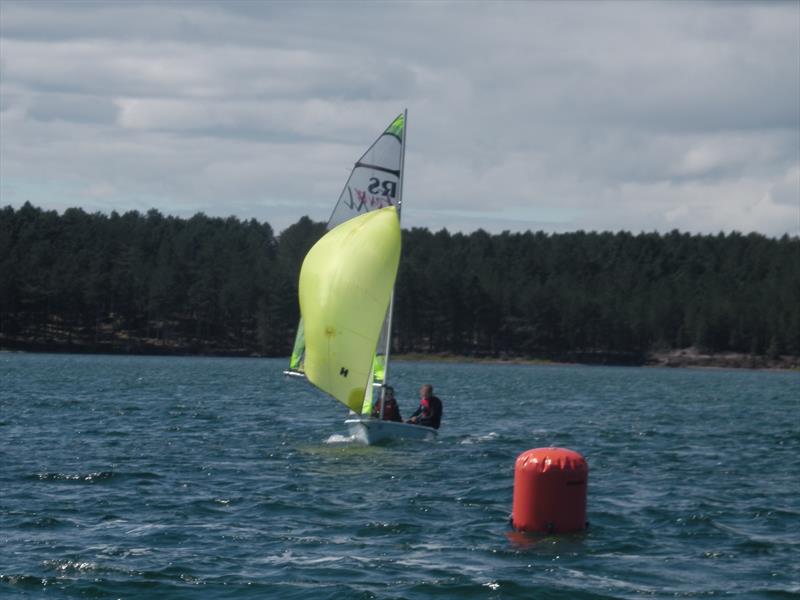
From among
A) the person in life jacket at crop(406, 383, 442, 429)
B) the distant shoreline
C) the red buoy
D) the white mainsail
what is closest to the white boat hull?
the person in life jacket at crop(406, 383, 442, 429)

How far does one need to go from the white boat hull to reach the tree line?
10726 cm

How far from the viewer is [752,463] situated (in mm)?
29953

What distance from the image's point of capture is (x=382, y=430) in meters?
30.7

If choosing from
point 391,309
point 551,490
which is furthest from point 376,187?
point 551,490

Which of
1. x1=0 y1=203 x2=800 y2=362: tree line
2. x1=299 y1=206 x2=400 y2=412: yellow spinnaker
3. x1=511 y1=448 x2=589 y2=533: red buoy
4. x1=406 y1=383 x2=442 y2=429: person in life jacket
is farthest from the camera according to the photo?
x1=0 y1=203 x2=800 y2=362: tree line

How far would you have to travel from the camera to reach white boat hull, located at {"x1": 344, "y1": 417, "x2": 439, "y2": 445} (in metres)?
30.5

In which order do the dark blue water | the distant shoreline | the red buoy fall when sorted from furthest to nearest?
the distant shoreline → the red buoy → the dark blue water

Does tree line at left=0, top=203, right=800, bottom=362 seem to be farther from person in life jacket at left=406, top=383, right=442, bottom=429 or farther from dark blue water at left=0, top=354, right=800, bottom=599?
person in life jacket at left=406, top=383, right=442, bottom=429

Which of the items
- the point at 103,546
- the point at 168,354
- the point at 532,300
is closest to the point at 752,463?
the point at 103,546

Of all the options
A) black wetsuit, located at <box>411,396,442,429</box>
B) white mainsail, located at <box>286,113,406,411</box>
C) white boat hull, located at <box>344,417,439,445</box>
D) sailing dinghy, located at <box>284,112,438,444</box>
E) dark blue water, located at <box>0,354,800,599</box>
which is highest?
white mainsail, located at <box>286,113,406,411</box>

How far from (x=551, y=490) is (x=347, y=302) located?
12770 mm

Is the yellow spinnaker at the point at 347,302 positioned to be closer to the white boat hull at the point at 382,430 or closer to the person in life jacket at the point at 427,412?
the white boat hull at the point at 382,430

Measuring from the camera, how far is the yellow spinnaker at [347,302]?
30.7 meters

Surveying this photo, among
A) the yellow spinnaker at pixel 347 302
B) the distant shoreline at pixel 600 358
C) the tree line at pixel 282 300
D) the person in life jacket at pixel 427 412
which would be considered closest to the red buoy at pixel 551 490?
the yellow spinnaker at pixel 347 302
